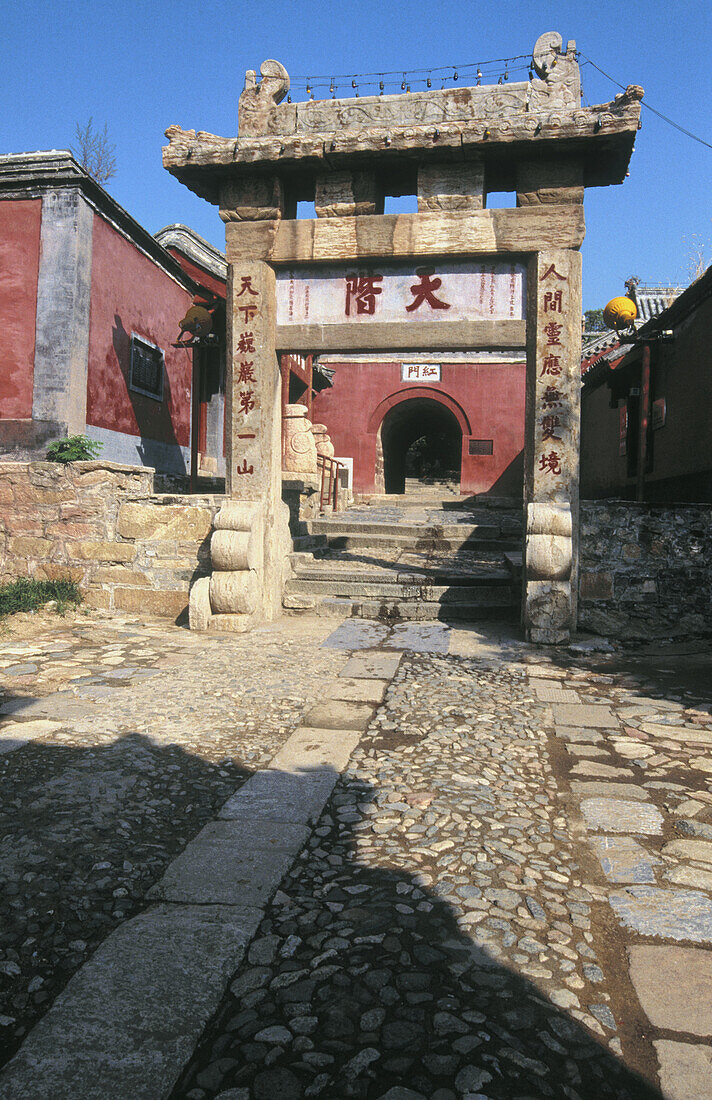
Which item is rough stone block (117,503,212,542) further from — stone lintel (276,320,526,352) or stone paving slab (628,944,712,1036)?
stone paving slab (628,944,712,1036)

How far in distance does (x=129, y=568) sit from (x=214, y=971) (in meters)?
5.86

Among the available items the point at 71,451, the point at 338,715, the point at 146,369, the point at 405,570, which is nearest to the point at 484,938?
the point at 338,715

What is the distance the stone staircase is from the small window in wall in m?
3.45

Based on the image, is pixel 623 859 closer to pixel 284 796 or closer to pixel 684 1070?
pixel 684 1070

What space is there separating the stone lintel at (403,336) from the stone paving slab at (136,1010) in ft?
17.8

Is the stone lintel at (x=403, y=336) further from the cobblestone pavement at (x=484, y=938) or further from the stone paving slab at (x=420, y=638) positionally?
the cobblestone pavement at (x=484, y=938)

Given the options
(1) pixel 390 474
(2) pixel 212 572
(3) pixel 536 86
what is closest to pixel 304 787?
(2) pixel 212 572

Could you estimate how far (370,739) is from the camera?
12.2 ft

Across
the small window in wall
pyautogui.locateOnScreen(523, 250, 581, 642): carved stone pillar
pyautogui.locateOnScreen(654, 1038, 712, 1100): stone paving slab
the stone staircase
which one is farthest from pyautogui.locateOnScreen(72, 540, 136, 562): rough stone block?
pyautogui.locateOnScreen(654, 1038, 712, 1100): stone paving slab

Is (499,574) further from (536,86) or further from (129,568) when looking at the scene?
(536,86)

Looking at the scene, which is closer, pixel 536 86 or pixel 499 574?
pixel 536 86

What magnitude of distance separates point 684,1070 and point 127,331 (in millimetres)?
10744

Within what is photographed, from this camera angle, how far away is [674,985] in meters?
1.84

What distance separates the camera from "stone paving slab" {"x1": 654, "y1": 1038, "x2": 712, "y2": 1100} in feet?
4.88
